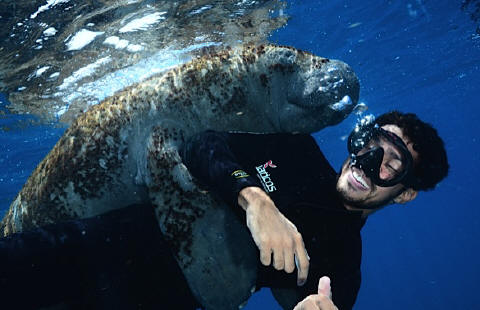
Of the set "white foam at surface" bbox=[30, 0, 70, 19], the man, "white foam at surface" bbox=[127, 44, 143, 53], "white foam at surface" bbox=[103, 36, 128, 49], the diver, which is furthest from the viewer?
"white foam at surface" bbox=[127, 44, 143, 53]

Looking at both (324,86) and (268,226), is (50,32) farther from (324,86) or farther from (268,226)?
(268,226)

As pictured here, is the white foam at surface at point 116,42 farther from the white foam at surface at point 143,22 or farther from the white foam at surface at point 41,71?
the white foam at surface at point 41,71

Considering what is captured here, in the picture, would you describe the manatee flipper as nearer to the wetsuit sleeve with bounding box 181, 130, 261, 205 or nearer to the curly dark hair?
the wetsuit sleeve with bounding box 181, 130, 261, 205

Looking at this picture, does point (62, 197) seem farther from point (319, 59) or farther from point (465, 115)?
point (465, 115)

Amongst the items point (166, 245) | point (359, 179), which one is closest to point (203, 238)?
point (166, 245)

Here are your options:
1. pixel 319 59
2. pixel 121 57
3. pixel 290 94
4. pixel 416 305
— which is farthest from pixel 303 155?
pixel 416 305

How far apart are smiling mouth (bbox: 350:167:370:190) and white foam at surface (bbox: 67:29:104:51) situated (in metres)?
6.11

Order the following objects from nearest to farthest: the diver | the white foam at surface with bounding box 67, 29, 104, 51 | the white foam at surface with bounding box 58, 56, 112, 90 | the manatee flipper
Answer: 1. the diver
2. the manatee flipper
3. the white foam at surface with bounding box 67, 29, 104, 51
4. the white foam at surface with bounding box 58, 56, 112, 90

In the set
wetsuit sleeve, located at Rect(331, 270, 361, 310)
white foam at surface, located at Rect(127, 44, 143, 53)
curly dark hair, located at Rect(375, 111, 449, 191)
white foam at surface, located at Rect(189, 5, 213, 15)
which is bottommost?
wetsuit sleeve, located at Rect(331, 270, 361, 310)

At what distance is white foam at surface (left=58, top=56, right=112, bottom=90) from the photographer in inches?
307

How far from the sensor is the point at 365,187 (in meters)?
3.65

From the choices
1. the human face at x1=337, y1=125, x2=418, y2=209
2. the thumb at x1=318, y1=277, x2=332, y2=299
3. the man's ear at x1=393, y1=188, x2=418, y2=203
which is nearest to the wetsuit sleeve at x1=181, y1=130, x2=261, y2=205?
the thumb at x1=318, y1=277, x2=332, y2=299

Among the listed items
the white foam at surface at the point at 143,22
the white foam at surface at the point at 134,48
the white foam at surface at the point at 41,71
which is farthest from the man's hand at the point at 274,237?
the white foam at surface at the point at 41,71

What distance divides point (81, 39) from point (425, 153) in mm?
6961
